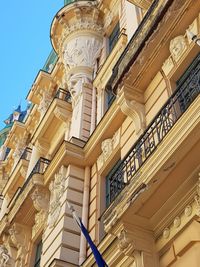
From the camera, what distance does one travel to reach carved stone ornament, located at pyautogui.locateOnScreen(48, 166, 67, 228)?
11594 mm

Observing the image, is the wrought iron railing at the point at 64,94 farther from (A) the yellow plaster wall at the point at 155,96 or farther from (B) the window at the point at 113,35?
(A) the yellow plaster wall at the point at 155,96

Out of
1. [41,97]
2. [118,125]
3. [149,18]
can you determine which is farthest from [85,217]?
[41,97]

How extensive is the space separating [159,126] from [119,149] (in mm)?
3585

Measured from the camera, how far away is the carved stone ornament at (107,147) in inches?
462

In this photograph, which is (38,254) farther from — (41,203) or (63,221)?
(63,221)

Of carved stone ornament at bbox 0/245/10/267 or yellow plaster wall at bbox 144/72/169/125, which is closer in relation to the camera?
yellow plaster wall at bbox 144/72/169/125

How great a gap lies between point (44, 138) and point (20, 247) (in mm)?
4515

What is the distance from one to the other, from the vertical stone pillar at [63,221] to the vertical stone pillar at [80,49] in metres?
1.69

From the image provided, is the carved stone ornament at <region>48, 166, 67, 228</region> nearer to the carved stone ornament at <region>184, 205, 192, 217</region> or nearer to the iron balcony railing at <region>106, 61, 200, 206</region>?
the iron balcony railing at <region>106, 61, 200, 206</region>

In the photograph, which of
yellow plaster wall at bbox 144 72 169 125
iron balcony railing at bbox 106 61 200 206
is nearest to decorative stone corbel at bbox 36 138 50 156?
yellow plaster wall at bbox 144 72 169 125

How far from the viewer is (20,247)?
47.2 ft

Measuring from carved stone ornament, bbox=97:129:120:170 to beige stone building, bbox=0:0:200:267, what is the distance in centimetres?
3

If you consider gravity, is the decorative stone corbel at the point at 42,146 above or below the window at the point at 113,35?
below

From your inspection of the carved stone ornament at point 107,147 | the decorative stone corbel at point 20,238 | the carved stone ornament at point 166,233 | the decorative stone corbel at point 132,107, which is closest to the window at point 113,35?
the carved stone ornament at point 107,147
